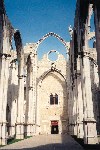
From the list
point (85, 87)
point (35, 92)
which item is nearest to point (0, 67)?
point (85, 87)

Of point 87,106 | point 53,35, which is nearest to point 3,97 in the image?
point 87,106

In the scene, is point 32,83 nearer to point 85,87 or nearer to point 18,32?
point 18,32

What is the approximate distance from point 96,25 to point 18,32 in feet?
32.4

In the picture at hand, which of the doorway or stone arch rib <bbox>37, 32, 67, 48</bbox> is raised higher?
stone arch rib <bbox>37, 32, 67, 48</bbox>

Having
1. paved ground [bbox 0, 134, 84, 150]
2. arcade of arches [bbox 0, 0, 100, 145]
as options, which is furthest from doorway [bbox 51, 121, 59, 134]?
paved ground [bbox 0, 134, 84, 150]

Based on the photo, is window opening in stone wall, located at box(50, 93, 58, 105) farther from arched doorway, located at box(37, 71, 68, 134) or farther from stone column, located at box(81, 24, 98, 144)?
stone column, located at box(81, 24, 98, 144)

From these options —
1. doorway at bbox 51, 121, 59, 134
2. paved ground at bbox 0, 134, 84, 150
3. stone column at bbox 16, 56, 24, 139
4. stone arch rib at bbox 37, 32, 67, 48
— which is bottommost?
doorway at bbox 51, 121, 59, 134

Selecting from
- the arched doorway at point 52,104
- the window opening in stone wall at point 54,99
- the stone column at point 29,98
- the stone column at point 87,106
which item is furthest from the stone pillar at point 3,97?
the window opening in stone wall at point 54,99

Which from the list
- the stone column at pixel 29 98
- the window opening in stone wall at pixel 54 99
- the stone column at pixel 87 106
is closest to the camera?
the stone column at pixel 87 106

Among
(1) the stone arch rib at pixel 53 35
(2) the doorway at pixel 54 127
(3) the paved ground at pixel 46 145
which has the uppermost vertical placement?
(1) the stone arch rib at pixel 53 35

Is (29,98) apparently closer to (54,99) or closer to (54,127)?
(54,99)

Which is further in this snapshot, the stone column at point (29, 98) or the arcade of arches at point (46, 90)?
the stone column at point (29, 98)

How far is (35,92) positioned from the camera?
25750 millimetres

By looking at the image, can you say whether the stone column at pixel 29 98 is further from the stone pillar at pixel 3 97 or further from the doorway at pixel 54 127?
the stone pillar at pixel 3 97
